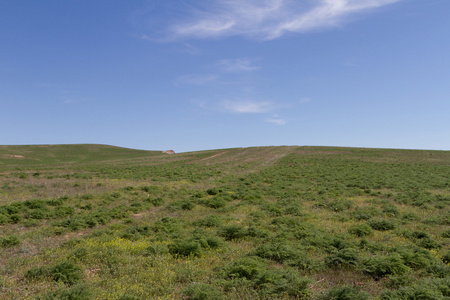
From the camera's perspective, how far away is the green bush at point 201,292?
A: 6.01 m

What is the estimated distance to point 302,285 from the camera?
6.56 m

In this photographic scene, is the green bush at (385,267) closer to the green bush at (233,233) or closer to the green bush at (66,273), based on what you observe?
the green bush at (233,233)

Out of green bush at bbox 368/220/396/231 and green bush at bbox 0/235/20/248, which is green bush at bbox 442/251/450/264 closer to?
green bush at bbox 368/220/396/231

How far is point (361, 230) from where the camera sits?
1161cm

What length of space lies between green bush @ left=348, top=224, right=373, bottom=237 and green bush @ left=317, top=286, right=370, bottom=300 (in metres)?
6.11

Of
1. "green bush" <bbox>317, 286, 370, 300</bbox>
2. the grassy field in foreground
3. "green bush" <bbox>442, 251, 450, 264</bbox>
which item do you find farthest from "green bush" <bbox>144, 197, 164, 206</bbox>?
"green bush" <bbox>442, 251, 450, 264</bbox>

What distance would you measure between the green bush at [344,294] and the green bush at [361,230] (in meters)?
6.11

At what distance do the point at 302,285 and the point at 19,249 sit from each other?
9.41 m

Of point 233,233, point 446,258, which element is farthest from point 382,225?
point 233,233

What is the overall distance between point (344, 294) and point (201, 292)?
3176mm

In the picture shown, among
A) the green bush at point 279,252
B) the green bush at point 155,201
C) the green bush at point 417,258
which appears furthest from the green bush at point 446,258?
the green bush at point 155,201

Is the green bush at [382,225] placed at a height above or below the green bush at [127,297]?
below

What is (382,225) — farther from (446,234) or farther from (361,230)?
(446,234)

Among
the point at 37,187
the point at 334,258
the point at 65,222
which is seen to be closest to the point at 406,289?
the point at 334,258
